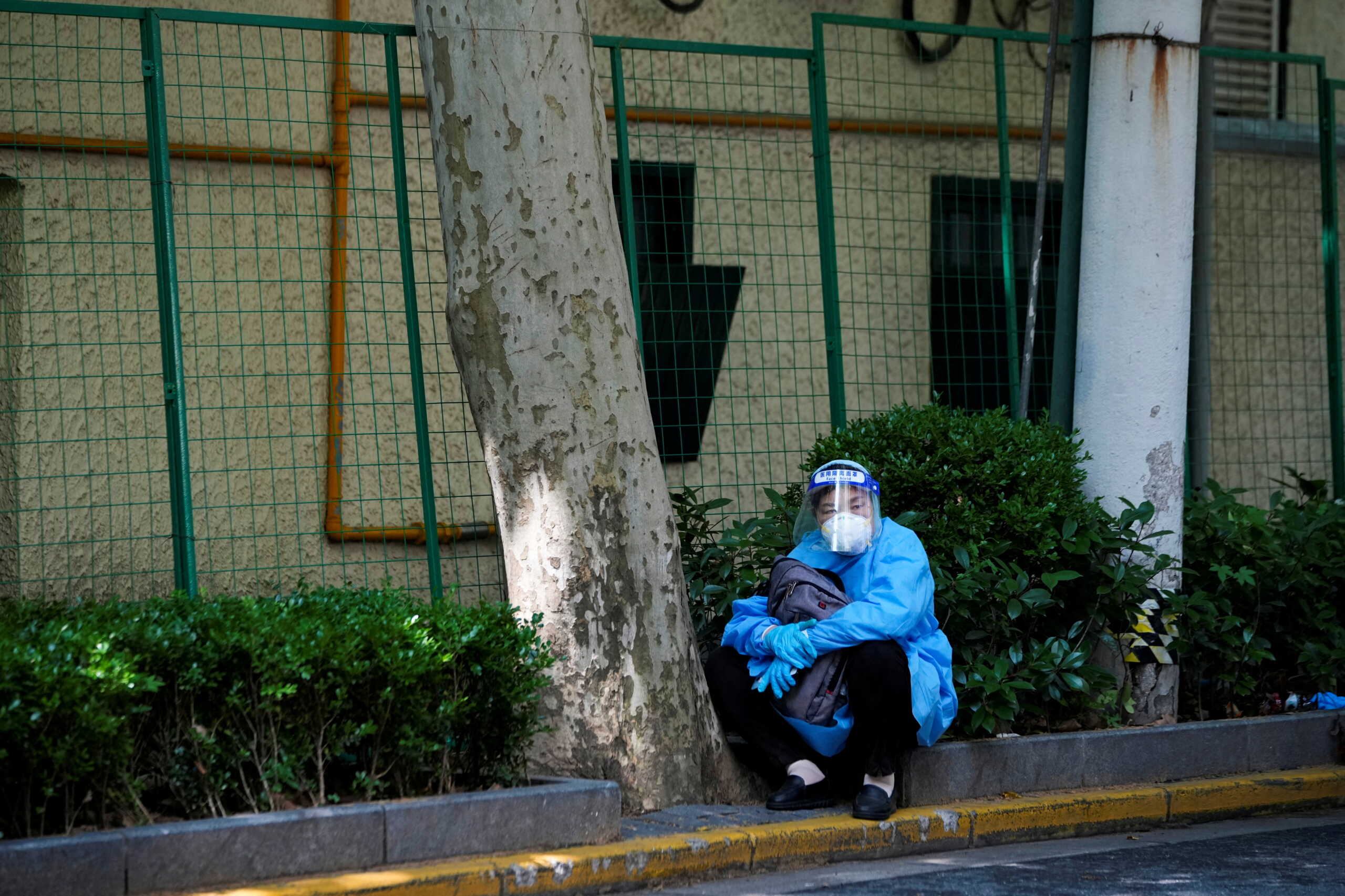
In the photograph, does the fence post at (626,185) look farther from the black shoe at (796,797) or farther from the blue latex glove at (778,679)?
the black shoe at (796,797)

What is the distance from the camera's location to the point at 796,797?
17.7 ft

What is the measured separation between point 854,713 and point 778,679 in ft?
0.95

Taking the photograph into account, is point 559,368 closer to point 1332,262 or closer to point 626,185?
point 626,185

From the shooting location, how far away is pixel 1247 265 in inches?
411

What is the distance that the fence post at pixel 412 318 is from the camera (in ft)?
21.0

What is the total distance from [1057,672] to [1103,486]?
1024mm

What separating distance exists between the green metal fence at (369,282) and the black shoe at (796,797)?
1.66 meters

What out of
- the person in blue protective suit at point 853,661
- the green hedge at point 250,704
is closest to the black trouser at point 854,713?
the person in blue protective suit at point 853,661

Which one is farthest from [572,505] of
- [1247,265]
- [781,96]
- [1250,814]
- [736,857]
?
[1247,265]

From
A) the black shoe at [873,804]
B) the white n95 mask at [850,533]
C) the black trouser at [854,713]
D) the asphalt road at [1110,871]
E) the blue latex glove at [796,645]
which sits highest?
the white n95 mask at [850,533]

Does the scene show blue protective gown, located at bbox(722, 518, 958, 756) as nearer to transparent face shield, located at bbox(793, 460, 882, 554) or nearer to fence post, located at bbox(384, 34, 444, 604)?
transparent face shield, located at bbox(793, 460, 882, 554)

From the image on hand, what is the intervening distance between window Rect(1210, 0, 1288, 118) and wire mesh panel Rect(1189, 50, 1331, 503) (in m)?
0.09

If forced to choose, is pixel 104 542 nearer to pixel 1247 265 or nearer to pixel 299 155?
pixel 299 155

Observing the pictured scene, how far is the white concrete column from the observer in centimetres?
671
